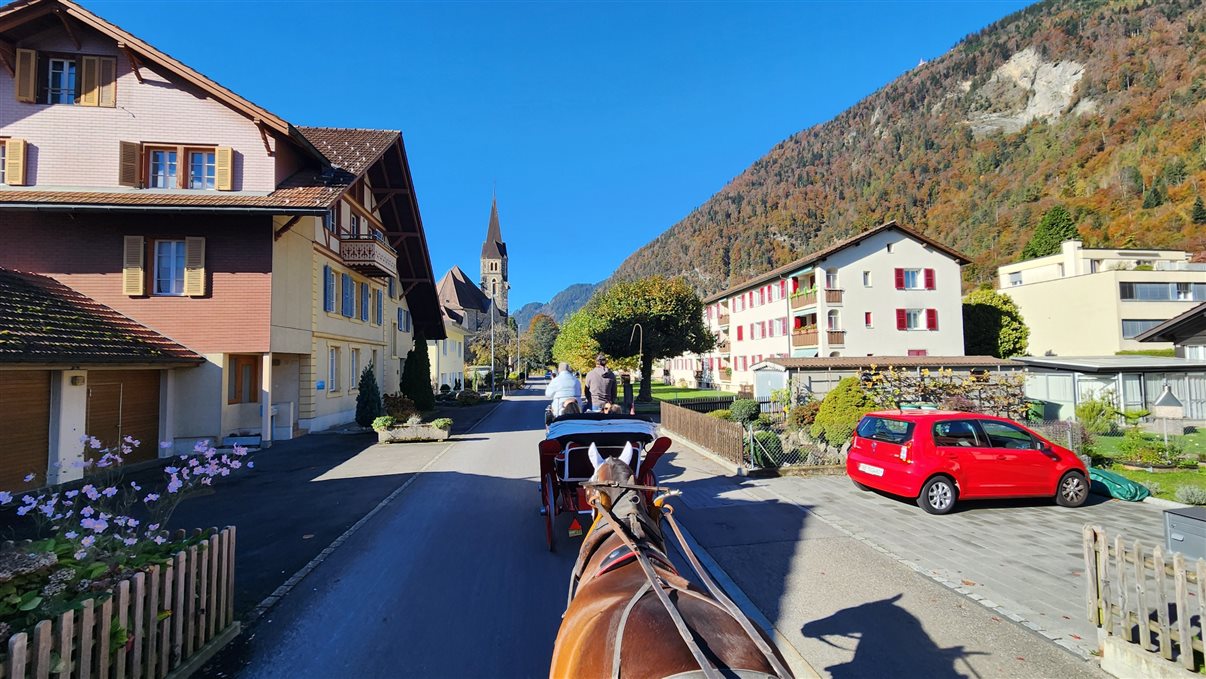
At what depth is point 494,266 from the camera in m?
111

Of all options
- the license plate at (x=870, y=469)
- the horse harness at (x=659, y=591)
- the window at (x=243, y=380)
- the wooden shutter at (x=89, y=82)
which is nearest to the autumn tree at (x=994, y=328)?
the license plate at (x=870, y=469)

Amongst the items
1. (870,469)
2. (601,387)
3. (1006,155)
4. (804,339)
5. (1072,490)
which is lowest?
(1072,490)

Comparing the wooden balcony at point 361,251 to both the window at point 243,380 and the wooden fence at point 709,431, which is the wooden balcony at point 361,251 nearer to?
the window at point 243,380

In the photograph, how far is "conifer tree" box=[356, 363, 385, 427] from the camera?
1795cm

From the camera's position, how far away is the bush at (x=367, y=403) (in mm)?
17953

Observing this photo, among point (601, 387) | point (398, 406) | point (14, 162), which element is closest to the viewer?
point (601, 387)

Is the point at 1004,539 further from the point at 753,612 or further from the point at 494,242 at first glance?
the point at 494,242

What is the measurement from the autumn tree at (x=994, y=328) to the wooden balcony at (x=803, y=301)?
13114mm

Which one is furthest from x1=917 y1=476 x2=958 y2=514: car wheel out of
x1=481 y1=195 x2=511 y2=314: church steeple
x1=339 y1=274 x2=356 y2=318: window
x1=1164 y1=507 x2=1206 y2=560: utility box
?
x1=481 y1=195 x2=511 y2=314: church steeple

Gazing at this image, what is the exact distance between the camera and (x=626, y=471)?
3.62m

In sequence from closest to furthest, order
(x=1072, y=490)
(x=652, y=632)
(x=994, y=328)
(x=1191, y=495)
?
(x=652, y=632)
(x=1191, y=495)
(x=1072, y=490)
(x=994, y=328)

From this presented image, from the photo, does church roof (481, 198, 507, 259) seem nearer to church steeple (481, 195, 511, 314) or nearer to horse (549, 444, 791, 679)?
church steeple (481, 195, 511, 314)

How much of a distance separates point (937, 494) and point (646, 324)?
22766mm

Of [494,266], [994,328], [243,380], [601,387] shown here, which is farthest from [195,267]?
→ [494,266]
